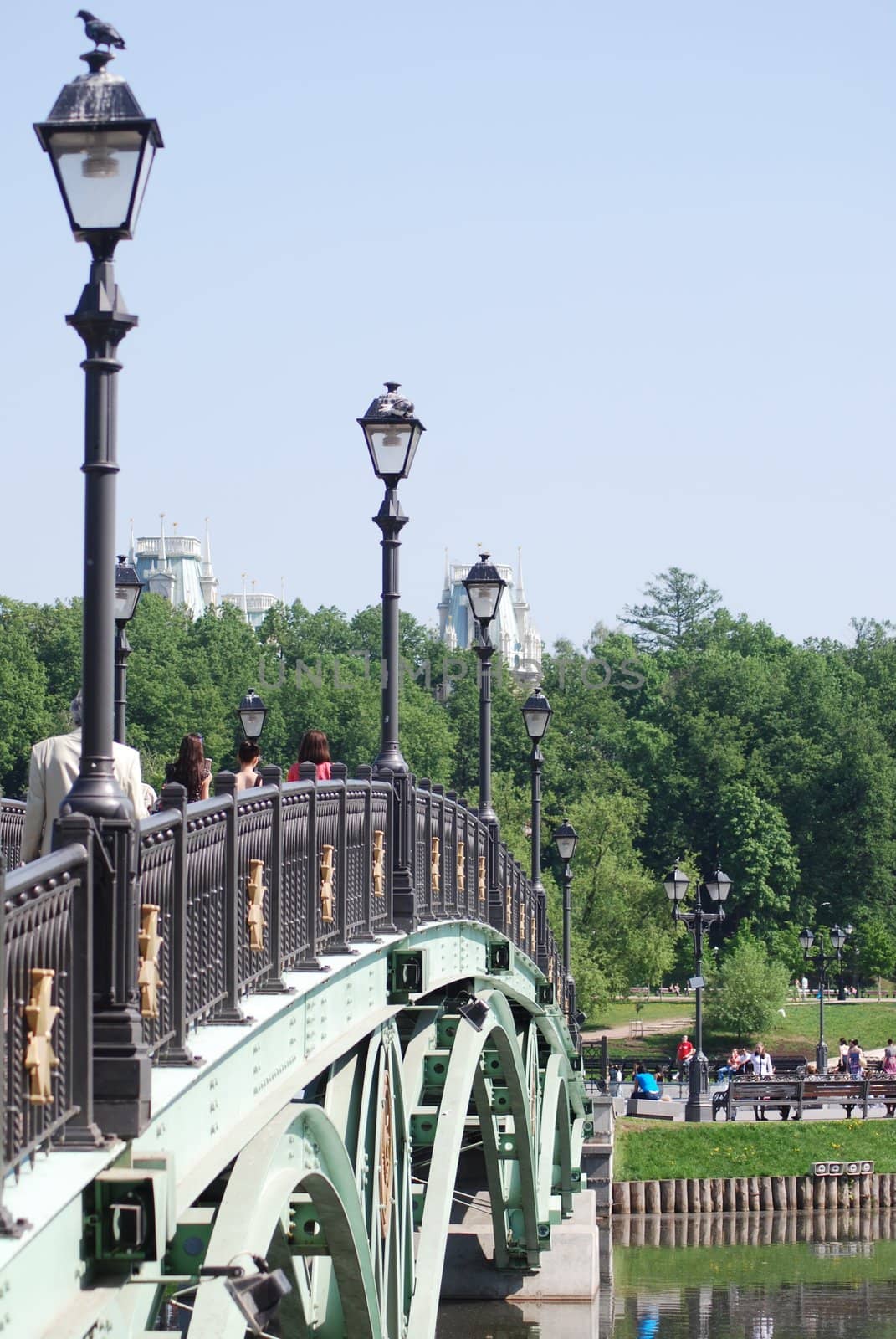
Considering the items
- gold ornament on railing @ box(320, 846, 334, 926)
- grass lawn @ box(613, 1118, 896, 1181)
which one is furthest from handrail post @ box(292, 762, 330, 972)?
grass lawn @ box(613, 1118, 896, 1181)

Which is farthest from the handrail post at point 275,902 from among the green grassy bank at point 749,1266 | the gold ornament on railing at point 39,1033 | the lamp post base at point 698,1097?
the lamp post base at point 698,1097

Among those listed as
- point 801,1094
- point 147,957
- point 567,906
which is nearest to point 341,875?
point 147,957

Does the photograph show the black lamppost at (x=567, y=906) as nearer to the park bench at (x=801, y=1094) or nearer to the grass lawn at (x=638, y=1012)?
the park bench at (x=801, y=1094)

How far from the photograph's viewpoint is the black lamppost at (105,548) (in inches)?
243

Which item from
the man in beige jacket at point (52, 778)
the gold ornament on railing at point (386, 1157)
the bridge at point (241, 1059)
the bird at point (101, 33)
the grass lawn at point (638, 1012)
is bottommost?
the grass lawn at point (638, 1012)

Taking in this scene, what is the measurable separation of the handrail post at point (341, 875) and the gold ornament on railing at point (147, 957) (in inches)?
167

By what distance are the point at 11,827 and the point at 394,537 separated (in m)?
3.80

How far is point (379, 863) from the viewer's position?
41.3ft

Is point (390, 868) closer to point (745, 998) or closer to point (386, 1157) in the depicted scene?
point (386, 1157)

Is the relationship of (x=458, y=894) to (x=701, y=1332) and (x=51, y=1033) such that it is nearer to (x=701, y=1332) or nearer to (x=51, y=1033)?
(x=51, y=1033)

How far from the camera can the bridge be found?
582cm

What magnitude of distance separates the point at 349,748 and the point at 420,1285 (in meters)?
71.3

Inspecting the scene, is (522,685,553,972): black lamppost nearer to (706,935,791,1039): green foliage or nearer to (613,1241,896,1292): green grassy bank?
(613,1241,896,1292): green grassy bank

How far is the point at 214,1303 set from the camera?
23.8 ft
